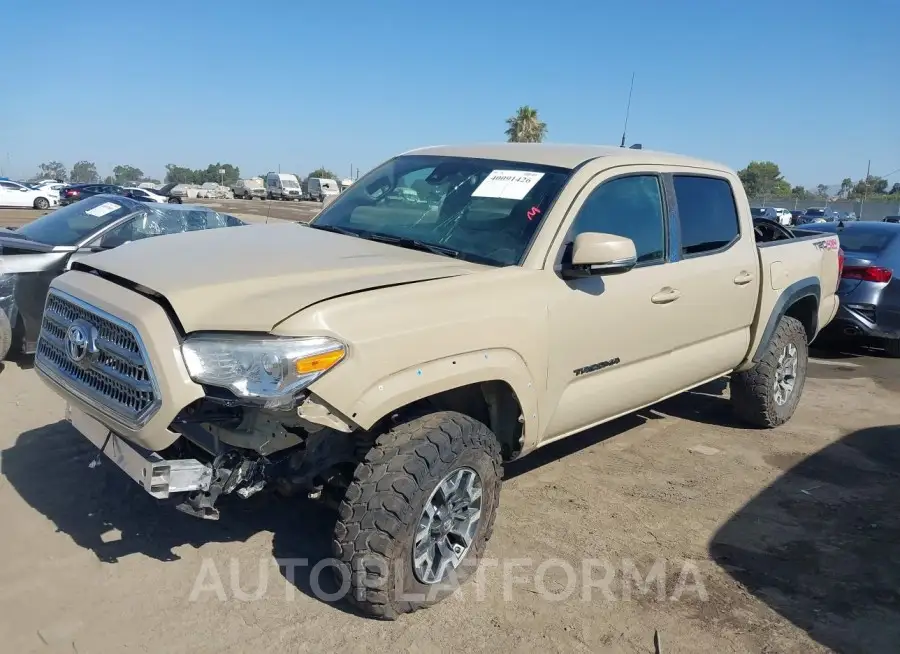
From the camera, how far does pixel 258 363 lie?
8.64 feet

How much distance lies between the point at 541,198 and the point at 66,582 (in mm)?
2797

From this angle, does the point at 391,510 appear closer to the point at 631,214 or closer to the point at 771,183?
the point at 631,214

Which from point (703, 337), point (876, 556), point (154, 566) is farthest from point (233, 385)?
point (876, 556)

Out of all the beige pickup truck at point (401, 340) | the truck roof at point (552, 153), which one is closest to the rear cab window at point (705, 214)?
the beige pickup truck at point (401, 340)

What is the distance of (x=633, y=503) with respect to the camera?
4.36 m

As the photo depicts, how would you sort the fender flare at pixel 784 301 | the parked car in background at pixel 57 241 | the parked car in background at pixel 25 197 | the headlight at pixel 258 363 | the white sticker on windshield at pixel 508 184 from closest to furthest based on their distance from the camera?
the headlight at pixel 258 363 < the white sticker on windshield at pixel 508 184 < the fender flare at pixel 784 301 < the parked car in background at pixel 57 241 < the parked car in background at pixel 25 197

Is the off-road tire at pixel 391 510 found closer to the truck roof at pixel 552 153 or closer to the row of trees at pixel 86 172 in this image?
the truck roof at pixel 552 153

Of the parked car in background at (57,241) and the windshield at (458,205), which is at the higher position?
the windshield at (458,205)

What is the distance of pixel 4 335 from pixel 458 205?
423 centimetres

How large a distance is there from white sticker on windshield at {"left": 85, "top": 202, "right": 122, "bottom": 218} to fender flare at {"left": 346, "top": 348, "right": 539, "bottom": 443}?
5629 mm

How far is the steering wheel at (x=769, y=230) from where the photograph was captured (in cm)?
688

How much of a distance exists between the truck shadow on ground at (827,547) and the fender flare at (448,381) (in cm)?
137

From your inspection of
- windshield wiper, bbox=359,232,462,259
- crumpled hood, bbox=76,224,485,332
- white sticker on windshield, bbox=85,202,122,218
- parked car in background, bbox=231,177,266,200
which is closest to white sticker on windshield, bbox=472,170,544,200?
windshield wiper, bbox=359,232,462,259

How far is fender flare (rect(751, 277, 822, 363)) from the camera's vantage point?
17.3ft
